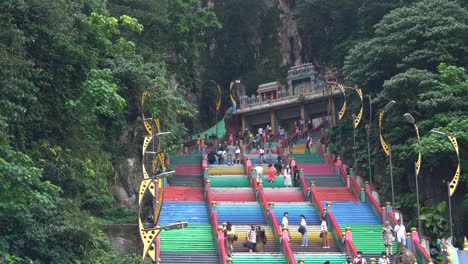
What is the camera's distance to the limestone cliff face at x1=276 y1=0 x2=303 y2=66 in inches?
2421

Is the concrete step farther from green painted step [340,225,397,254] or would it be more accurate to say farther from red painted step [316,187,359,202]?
red painted step [316,187,359,202]

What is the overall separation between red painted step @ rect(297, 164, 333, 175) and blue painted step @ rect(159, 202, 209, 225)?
7.35m

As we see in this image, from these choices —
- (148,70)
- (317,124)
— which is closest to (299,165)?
(148,70)

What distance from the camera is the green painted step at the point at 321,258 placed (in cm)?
2823

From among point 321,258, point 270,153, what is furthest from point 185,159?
point 321,258

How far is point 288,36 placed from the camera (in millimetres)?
62000

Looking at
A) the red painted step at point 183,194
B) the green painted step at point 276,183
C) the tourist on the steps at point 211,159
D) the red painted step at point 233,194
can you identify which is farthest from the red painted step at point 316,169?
the red painted step at point 183,194

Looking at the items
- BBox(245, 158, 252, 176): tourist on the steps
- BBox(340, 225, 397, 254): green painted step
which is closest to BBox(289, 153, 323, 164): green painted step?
BBox(245, 158, 252, 176): tourist on the steps

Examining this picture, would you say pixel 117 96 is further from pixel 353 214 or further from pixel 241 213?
pixel 353 214

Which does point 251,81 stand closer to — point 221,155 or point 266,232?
point 221,155

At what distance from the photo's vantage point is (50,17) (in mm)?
28422

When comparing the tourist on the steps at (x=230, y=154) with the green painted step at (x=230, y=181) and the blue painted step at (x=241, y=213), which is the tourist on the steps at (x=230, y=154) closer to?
the green painted step at (x=230, y=181)

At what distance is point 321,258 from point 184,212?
22.8 ft

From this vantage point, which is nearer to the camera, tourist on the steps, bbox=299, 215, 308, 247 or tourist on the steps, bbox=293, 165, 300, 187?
tourist on the steps, bbox=299, 215, 308, 247
